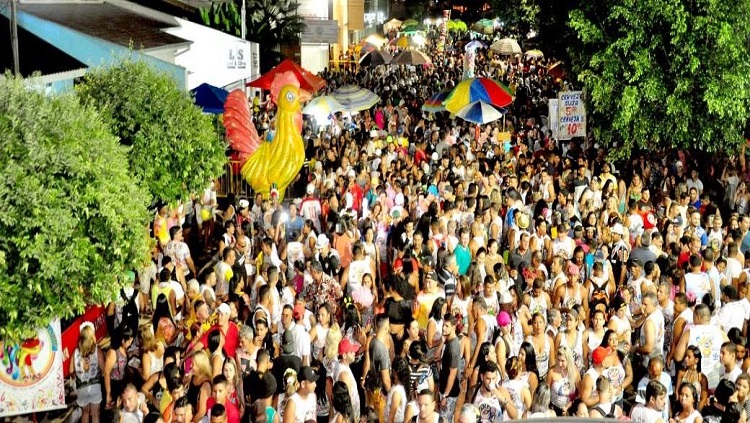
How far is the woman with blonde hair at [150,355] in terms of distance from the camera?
28.2 ft

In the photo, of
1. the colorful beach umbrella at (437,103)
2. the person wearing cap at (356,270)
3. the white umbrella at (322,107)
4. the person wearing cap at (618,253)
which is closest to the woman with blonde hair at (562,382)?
the person wearing cap at (356,270)

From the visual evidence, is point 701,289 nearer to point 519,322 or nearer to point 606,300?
point 606,300

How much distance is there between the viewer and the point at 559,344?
887 centimetres

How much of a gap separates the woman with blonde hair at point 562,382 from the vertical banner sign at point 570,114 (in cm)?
1038

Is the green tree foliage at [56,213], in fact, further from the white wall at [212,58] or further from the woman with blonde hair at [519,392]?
the white wall at [212,58]

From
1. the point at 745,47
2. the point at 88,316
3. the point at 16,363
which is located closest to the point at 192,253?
the point at 88,316

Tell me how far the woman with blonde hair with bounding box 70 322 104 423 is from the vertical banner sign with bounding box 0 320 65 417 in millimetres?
332

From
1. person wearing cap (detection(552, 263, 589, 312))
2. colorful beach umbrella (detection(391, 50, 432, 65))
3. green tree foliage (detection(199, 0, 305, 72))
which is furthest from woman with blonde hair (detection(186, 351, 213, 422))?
colorful beach umbrella (detection(391, 50, 432, 65))

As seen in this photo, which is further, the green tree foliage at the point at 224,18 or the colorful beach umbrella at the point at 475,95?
the green tree foliage at the point at 224,18

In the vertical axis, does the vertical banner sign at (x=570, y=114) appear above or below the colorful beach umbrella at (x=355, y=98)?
above

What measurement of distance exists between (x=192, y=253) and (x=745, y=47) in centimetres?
997

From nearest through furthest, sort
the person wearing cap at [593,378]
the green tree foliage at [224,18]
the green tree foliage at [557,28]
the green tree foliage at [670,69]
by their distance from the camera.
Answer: the person wearing cap at [593,378], the green tree foliage at [670,69], the green tree foliage at [557,28], the green tree foliage at [224,18]

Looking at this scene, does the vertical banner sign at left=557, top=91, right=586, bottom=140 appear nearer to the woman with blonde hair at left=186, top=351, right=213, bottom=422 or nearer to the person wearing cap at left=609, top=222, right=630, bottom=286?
the person wearing cap at left=609, top=222, right=630, bottom=286

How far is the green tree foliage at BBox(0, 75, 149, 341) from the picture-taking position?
26.0 ft
